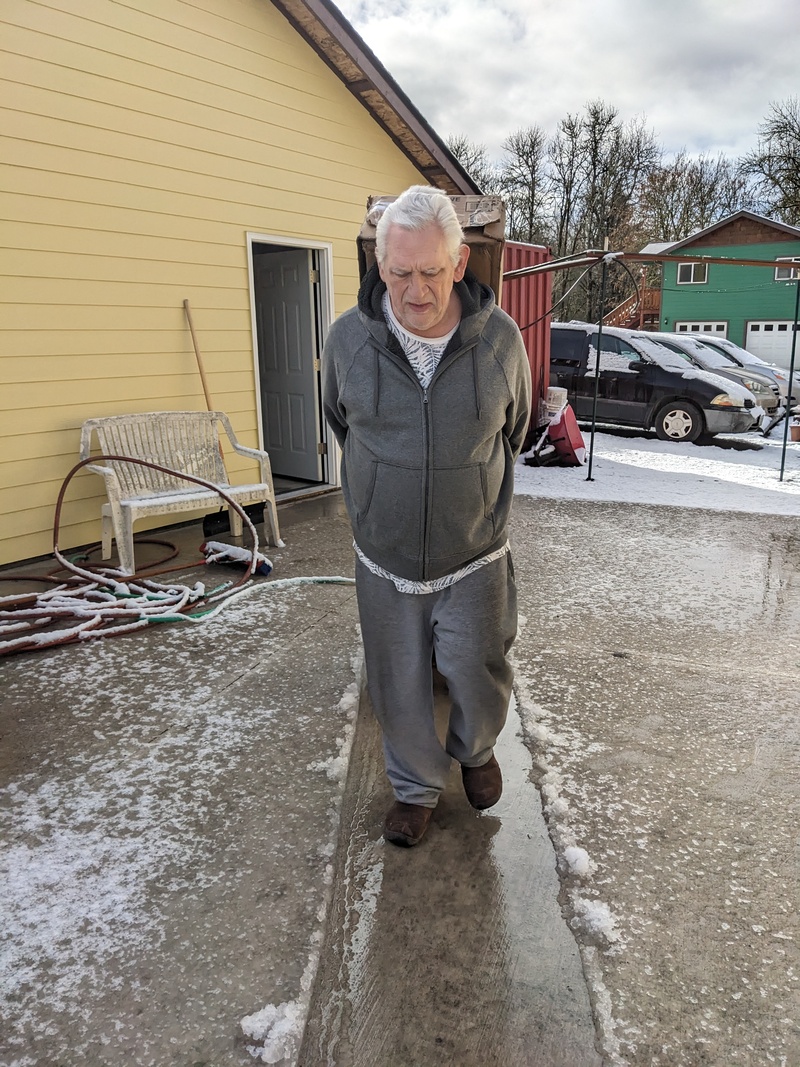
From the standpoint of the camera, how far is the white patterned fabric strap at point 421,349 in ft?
6.77

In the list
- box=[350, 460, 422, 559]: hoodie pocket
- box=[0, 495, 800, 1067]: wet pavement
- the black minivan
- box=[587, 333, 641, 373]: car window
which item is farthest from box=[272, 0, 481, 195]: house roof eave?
box=[350, 460, 422, 559]: hoodie pocket

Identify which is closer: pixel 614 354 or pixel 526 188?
pixel 614 354

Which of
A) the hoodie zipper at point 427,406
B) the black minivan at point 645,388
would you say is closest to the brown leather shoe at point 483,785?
the hoodie zipper at point 427,406

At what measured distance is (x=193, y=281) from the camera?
605 centimetres

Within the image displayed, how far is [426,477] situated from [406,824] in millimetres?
1060

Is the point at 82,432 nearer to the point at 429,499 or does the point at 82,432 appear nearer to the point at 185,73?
the point at 185,73

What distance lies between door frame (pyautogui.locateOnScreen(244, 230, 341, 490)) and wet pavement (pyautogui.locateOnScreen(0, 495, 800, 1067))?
3.43 m

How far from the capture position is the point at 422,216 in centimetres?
194

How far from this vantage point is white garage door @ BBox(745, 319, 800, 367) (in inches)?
977

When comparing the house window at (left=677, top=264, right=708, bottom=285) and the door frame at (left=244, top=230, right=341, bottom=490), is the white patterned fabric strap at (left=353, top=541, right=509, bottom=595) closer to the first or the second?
the door frame at (left=244, top=230, right=341, bottom=490)

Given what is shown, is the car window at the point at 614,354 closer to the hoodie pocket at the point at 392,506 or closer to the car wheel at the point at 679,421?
the car wheel at the point at 679,421

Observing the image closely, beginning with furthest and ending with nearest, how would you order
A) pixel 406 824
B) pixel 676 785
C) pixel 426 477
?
pixel 676 785
pixel 406 824
pixel 426 477

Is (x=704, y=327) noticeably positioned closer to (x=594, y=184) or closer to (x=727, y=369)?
(x=594, y=184)

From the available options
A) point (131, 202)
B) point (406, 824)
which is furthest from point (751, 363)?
point (406, 824)
